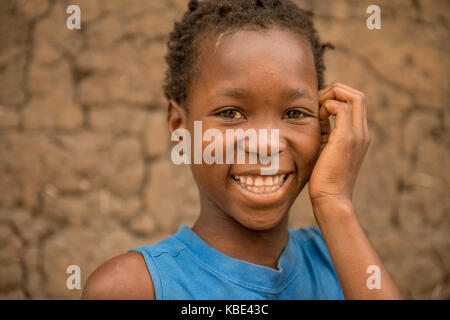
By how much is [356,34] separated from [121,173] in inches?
71.0

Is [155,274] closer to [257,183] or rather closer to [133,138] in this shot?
[257,183]

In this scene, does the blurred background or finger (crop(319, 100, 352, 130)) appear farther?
the blurred background

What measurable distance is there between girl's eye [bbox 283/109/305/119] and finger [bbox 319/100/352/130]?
10cm

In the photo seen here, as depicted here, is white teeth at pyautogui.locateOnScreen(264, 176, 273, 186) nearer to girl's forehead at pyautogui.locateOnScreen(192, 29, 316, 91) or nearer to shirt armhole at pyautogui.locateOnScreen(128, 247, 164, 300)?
girl's forehead at pyautogui.locateOnScreen(192, 29, 316, 91)

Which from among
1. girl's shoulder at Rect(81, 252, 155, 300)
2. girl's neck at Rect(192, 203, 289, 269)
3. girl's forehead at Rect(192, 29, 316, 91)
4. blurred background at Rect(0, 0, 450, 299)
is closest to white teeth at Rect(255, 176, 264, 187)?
girl's neck at Rect(192, 203, 289, 269)

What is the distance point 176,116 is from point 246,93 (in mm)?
356

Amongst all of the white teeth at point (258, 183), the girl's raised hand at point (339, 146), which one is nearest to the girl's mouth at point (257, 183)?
the white teeth at point (258, 183)

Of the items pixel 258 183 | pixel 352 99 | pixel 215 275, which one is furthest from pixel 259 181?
pixel 352 99

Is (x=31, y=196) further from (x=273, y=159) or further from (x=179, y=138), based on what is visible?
(x=273, y=159)

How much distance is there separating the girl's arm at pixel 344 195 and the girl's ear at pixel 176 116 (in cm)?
48

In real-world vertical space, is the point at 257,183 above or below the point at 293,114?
below

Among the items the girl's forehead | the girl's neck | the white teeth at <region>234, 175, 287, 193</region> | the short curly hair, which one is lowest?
the girl's neck

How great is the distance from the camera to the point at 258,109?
1.41 meters

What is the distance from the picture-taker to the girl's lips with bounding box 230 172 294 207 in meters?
1.42
